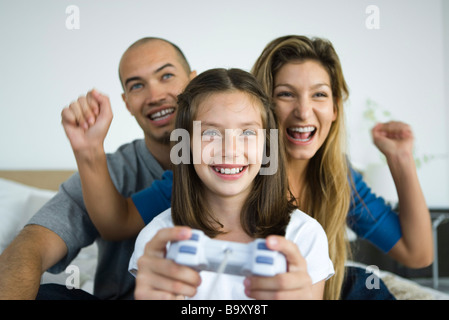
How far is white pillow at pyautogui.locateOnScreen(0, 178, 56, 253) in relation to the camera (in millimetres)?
1188

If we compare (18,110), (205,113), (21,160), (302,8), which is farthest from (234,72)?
(21,160)

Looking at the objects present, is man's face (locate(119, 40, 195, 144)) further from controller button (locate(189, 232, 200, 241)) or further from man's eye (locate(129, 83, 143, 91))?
controller button (locate(189, 232, 200, 241))

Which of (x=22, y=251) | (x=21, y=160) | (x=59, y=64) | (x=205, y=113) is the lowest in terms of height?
(x=22, y=251)

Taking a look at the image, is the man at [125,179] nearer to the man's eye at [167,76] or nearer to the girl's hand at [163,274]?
the man's eye at [167,76]

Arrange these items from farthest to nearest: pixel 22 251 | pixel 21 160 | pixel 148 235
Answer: pixel 21 160 → pixel 22 251 → pixel 148 235

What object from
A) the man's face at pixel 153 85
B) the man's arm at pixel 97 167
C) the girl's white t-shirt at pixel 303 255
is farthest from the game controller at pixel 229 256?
the man's face at pixel 153 85

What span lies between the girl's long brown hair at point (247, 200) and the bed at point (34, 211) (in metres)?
0.35

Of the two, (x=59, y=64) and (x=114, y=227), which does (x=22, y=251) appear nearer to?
(x=114, y=227)

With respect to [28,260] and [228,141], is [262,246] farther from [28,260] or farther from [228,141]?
[28,260]

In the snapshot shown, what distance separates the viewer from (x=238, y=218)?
0.72 m

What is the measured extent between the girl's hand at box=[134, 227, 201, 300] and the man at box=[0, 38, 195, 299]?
365 mm

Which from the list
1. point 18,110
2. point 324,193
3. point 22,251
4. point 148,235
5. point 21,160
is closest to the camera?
point 148,235

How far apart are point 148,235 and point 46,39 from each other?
0.71 m

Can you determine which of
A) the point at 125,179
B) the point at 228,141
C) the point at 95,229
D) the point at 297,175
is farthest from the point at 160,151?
the point at 228,141
